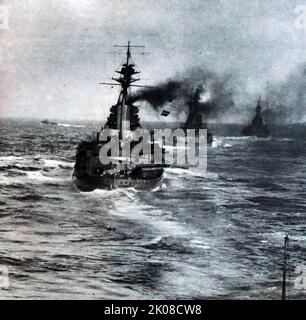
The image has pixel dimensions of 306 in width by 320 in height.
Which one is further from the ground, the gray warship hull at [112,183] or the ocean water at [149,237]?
the gray warship hull at [112,183]

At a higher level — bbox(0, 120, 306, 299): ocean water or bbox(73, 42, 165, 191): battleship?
bbox(73, 42, 165, 191): battleship

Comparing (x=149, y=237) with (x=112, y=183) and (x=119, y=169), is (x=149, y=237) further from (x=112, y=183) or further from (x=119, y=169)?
(x=119, y=169)

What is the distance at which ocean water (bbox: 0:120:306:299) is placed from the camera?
36.0ft

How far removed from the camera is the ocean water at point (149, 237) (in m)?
11.0

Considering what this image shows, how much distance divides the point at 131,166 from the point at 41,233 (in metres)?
10.3

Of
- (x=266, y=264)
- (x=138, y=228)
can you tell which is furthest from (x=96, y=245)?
(x=266, y=264)

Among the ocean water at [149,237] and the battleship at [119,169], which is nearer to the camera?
the ocean water at [149,237]

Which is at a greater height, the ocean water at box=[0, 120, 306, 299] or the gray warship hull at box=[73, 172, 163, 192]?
the gray warship hull at box=[73, 172, 163, 192]

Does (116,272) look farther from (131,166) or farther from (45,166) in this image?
(45,166)

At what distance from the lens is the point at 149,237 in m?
14.5

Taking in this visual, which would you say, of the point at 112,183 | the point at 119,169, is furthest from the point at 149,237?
the point at 119,169

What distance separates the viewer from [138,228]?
15.4 m

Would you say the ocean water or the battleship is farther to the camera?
the battleship

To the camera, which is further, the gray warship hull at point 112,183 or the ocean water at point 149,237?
the gray warship hull at point 112,183
